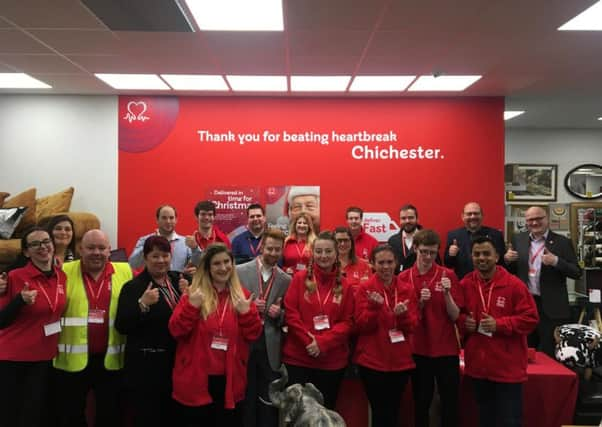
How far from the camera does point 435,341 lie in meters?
3.13

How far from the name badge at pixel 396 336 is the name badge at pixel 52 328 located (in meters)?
2.02

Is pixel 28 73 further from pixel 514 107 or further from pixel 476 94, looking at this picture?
pixel 514 107

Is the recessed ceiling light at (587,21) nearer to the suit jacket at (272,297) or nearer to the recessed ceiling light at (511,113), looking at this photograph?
the suit jacket at (272,297)

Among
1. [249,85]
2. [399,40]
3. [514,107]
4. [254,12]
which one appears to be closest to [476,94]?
[514,107]

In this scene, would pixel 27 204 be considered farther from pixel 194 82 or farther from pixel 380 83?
pixel 380 83

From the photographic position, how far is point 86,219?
5.53 metres

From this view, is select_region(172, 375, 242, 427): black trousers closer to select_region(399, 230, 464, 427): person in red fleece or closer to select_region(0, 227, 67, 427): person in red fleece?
select_region(0, 227, 67, 427): person in red fleece

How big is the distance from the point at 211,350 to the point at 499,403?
185 centimetres

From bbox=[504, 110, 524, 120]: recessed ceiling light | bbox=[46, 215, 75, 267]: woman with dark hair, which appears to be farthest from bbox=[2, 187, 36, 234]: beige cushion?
bbox=[504, 110, 524, 120]: recessed ceiling light

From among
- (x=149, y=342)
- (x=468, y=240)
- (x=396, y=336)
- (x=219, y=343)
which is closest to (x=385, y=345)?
(x=396, y=336)

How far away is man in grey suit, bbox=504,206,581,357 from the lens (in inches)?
177

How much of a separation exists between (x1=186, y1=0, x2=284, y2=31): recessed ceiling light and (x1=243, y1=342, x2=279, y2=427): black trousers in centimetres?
228

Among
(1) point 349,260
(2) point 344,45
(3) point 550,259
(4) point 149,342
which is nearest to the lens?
(4) point 149,342

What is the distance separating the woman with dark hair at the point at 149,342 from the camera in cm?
268
